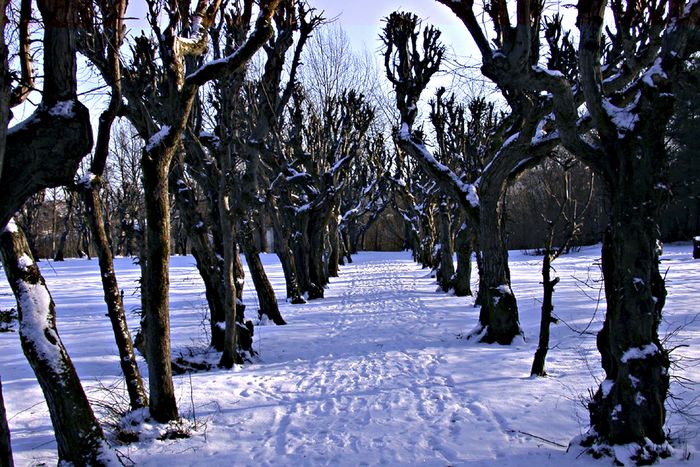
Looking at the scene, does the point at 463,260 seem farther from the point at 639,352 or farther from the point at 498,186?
the point at 639,352

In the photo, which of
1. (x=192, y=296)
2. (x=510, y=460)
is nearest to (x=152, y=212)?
(x=510, y=460)

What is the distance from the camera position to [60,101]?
9.62 ft

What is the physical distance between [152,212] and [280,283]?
16.5 meters

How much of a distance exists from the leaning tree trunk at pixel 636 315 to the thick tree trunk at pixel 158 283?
3562mm

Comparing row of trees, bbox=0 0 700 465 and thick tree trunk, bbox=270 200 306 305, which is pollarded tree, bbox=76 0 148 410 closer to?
row of trees, bbox=0 0 700 465

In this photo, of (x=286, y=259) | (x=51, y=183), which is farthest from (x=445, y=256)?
(x=51, y=183)

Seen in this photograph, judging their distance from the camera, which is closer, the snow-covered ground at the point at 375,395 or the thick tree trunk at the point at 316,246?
the snow-covered ground at the point at 375,395

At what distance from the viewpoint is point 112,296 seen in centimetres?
432

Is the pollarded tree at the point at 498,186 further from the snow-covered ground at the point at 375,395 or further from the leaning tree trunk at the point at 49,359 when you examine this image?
the leaning tree trunk at the point at 49,359

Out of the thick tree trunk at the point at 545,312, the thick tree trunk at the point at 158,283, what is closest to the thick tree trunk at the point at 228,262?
the thick tree trunk at the point at 158,283

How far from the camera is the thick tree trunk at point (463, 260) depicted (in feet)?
42.0

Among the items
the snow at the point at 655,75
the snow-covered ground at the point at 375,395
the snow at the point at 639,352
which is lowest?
the snow-covered ground at the point at 375,395

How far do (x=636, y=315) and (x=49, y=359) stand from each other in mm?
4068

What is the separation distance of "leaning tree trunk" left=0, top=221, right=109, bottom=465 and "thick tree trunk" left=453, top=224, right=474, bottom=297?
10.5m
